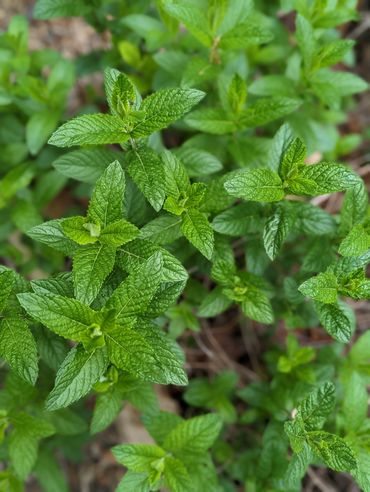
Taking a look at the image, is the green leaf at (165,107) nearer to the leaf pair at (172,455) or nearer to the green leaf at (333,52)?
the green leaf at (333,52)

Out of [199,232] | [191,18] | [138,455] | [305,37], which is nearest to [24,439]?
[138,455]

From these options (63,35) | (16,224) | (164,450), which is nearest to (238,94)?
(16,224)

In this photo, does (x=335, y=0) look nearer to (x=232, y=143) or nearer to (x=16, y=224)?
(x=232, y=143)

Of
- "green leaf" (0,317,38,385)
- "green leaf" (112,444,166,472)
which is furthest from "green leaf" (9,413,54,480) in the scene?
"green leaf" (0,317,38,385)

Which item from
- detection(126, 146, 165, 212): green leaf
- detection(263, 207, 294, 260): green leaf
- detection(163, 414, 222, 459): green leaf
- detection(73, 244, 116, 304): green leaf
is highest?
detection(126, 146, 165, 212): green leaf

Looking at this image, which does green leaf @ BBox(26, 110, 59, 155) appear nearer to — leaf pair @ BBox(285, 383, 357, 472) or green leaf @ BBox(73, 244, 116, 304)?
green leaf @ BBox(73, 244, 116, 304)

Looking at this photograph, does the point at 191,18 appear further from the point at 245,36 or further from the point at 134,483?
the point at 134,483
